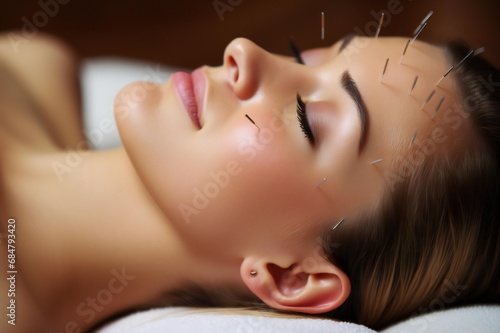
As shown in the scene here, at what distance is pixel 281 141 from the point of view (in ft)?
2.85

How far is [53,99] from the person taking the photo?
1281 mm

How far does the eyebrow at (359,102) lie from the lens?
0.86 metres

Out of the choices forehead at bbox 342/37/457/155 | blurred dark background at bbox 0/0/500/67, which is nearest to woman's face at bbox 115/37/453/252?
forehead at bbox 342/37/457/155

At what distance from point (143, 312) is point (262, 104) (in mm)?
495

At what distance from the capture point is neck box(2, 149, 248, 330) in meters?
0.94

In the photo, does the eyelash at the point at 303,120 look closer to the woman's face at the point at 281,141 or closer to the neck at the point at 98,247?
the woman's face at the point at 281,141

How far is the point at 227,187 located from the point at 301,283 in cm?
24

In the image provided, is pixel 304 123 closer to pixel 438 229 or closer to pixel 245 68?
pixel 245 68

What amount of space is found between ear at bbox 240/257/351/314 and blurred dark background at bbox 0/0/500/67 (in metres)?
0.85

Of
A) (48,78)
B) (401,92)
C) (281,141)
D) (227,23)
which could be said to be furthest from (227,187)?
(227,23)

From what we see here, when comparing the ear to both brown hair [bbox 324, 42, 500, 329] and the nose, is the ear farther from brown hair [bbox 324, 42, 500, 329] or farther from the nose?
the nose

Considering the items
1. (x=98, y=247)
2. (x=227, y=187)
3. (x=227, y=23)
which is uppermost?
(x=227, y=23)

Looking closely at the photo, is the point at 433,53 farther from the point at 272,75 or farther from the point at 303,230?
the point at 303,230

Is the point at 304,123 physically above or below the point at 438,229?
above
